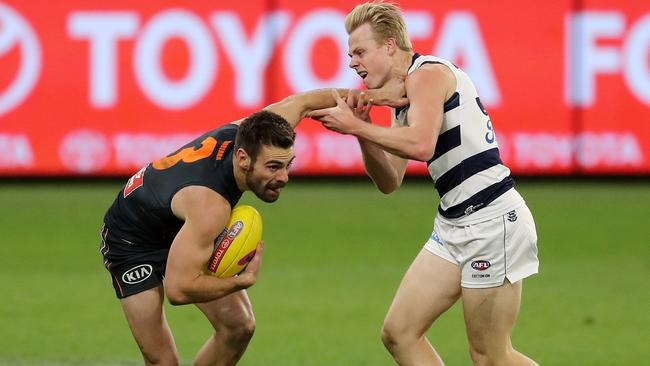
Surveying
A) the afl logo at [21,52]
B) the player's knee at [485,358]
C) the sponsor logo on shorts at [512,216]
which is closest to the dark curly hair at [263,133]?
the sponsor logo on shorts at [512,216]

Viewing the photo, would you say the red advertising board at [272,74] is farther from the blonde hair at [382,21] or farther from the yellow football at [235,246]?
the yellow football at [235,246]

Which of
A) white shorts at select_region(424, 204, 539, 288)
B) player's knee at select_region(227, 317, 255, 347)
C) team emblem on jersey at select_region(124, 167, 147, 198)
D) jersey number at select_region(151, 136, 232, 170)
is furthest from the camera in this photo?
player's knee at select_region(227, 317, 255, 347)

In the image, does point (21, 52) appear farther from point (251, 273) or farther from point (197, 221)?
point (251, 273)

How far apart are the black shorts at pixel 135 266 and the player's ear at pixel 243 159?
3.24 feet

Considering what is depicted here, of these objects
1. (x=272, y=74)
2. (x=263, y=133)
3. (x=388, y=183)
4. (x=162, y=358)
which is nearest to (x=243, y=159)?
(x=263, y=133)

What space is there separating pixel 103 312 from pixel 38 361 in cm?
183

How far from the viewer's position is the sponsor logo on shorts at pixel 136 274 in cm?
764

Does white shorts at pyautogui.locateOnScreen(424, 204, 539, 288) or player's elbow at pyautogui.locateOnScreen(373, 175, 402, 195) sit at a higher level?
player's elbow at pyautogui.locateOnScreen(373, 175, 402, 195)

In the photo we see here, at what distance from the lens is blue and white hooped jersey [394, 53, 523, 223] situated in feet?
23.3

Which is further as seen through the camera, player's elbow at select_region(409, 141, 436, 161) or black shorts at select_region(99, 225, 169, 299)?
black shorts at select_region(99, 225, 169, 299)

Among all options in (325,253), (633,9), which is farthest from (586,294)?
(633,9)

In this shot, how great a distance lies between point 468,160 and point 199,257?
162 cm

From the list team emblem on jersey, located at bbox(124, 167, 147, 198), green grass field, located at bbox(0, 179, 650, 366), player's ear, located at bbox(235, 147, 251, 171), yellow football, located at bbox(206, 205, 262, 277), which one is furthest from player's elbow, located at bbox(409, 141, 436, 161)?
green grass field, located at bbox(0, 179, 650, 366)

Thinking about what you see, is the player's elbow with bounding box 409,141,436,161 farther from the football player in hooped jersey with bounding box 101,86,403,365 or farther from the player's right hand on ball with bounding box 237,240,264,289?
the player's right hand on ball with bounding box 237,240,264,289
